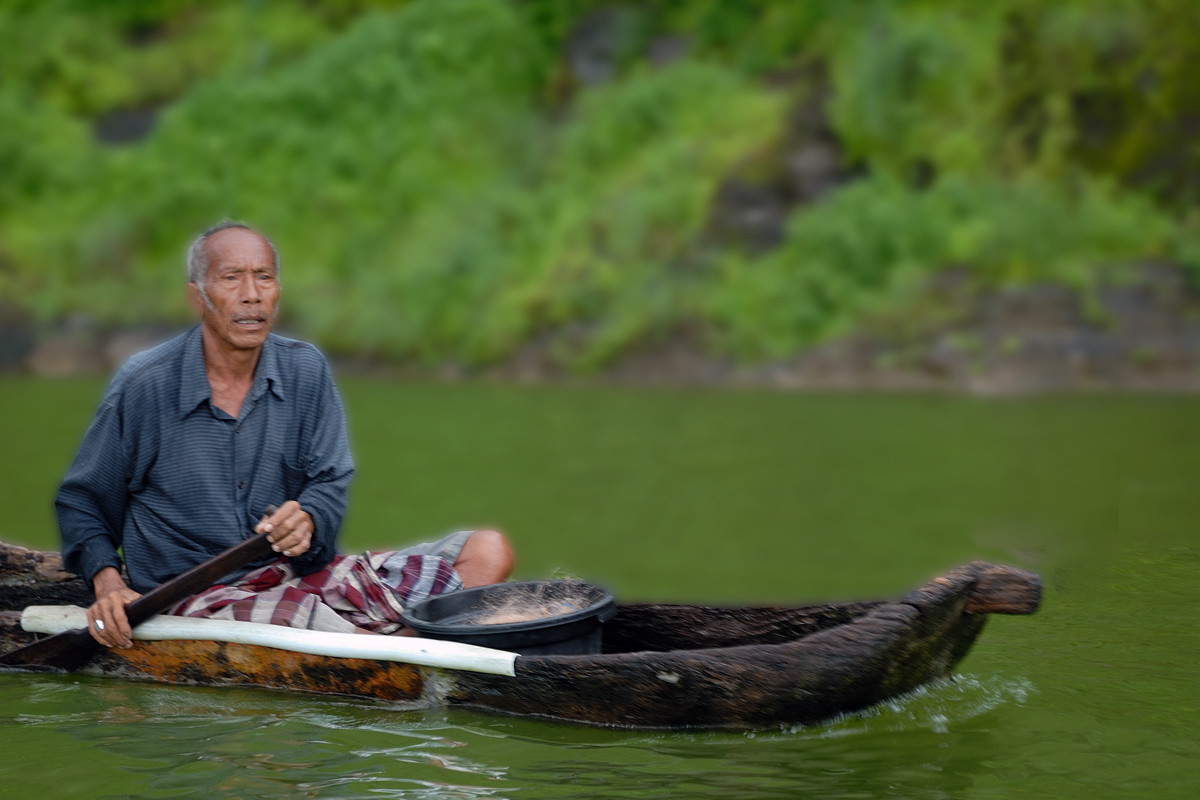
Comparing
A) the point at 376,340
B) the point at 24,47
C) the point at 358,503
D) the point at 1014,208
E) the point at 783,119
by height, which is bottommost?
the point at 358,503

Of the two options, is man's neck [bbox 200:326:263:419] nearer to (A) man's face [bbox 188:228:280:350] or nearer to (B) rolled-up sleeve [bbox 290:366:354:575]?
(A) man's face [bbox 188:228:280:350]

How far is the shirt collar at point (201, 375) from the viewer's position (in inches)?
152

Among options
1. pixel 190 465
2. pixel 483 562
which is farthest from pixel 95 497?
pixel 483 562

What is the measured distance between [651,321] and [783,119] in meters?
3.58

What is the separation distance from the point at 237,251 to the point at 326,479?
68 cm

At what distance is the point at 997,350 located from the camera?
15055 mm

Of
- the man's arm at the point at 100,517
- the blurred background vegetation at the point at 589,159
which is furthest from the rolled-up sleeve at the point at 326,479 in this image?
the blurred background vegetation at the point at 589,159

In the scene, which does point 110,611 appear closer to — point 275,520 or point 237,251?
point 275,520

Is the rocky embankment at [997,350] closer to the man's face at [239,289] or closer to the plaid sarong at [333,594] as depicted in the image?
the plaid sarong at [333,594]

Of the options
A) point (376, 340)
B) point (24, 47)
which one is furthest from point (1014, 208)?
point (24, 47)

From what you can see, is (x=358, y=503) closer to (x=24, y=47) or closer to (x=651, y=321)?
(x=651, y=321)

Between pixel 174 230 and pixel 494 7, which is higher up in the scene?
pixel 494 7

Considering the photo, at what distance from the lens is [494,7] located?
72.0ft

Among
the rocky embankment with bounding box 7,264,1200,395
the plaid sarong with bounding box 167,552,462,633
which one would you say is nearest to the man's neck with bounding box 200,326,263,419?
the plaid sarong with bounding box 167,552,462,633
